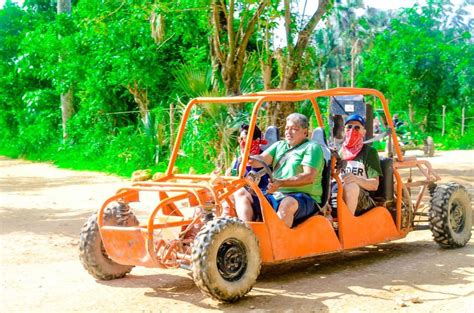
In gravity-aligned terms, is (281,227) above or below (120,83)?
below

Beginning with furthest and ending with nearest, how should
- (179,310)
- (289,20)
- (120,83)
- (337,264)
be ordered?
(120,83)
(289,20)
(337,264)
(179,310)

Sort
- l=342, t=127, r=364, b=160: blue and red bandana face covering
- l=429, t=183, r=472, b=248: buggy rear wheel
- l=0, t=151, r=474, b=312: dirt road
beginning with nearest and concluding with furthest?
l=0, t=151, r=474, b=312: dirt road
l=342, t=127, r=364, b=160: blue and red bandana face covering
l=429, t=183, r=472, b=248: buggy rear wheel

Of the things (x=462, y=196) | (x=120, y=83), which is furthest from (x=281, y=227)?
(x=120, y=83)

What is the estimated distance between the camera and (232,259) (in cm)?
605

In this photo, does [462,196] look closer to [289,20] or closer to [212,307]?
[212,307]

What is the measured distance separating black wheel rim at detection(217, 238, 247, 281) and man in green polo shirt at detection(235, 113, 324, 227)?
1.65 feet

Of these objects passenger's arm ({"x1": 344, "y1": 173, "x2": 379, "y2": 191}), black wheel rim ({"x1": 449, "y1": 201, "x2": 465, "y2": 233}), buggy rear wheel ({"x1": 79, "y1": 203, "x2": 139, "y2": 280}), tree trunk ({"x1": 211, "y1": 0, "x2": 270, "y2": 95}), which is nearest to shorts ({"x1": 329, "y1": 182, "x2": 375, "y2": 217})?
passenger's arm ({"x1": 344, "y1": 173, "x2": 379, "y2": 191})

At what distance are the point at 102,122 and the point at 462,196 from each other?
15787 millimetres

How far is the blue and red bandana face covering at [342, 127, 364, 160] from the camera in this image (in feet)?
25.7

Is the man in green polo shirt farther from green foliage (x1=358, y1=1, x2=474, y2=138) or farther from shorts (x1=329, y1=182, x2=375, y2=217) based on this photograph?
green foliage (x1=358, y1=1, x2=474, y2=138)

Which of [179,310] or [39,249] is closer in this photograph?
[179,310]

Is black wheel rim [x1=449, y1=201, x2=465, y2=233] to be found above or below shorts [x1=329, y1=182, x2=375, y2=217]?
below

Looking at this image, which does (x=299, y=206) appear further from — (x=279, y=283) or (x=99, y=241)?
(x=99, y=241)

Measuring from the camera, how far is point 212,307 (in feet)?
19.5
